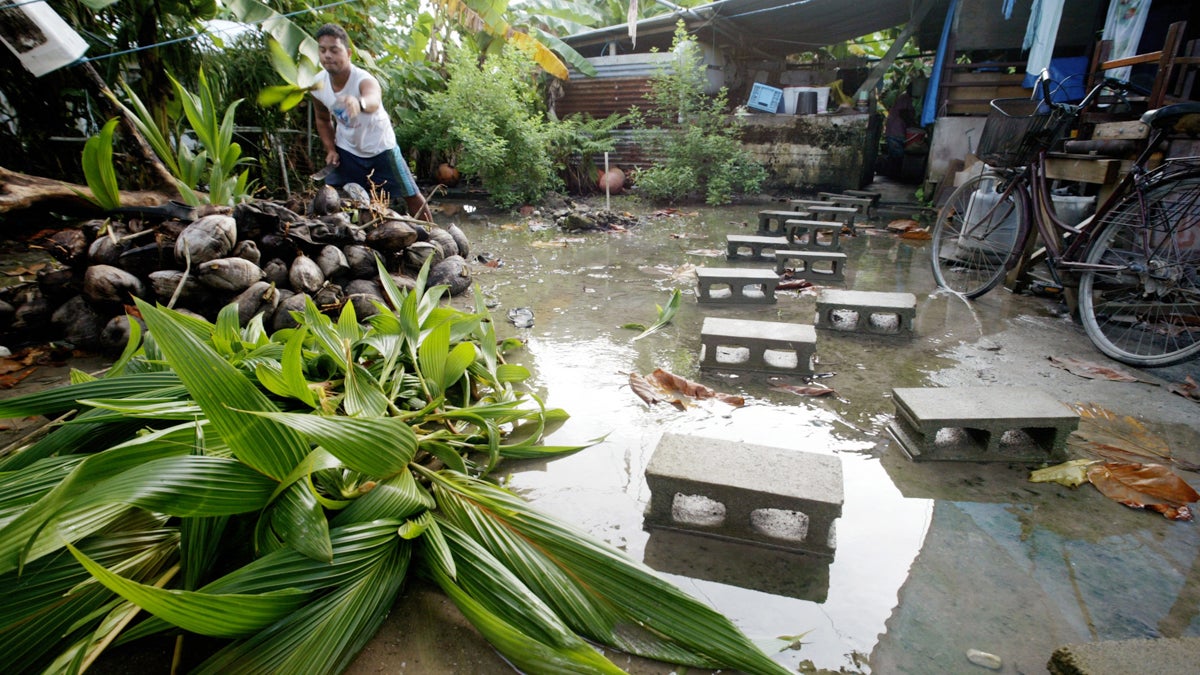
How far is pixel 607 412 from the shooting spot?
261 cm

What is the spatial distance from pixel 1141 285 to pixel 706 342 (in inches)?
90.9

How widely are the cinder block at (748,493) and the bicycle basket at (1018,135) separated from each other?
3.19m

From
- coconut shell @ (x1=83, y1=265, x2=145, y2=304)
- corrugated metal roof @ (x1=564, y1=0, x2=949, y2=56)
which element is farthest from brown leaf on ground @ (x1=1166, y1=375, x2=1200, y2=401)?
corrugated metal roof @ (x1=564, y1=0, x2=949, y2=56)

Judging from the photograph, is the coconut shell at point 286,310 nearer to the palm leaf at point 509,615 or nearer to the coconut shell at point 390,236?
the coconut shell at point 390,236

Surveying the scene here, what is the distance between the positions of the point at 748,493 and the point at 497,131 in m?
8.26

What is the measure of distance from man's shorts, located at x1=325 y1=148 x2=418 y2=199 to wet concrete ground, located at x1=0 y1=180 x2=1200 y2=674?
261 centimetres

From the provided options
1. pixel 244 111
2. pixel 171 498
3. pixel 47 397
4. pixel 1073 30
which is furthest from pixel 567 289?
pixel 1073 30

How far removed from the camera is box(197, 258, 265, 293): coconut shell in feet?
10.3

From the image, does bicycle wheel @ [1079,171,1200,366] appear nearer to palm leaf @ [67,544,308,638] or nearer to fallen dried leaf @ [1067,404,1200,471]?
fallen dried leaf @ [1067,404,1200,471]

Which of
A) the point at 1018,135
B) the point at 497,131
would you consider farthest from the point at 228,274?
the point at 497,131

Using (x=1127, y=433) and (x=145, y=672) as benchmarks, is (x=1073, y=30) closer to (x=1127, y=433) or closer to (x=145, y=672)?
(x=1127, y=433)

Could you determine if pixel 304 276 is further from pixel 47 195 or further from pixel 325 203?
pixel 47 195

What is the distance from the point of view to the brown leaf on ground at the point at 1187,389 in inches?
108

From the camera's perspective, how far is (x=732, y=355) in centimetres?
321
